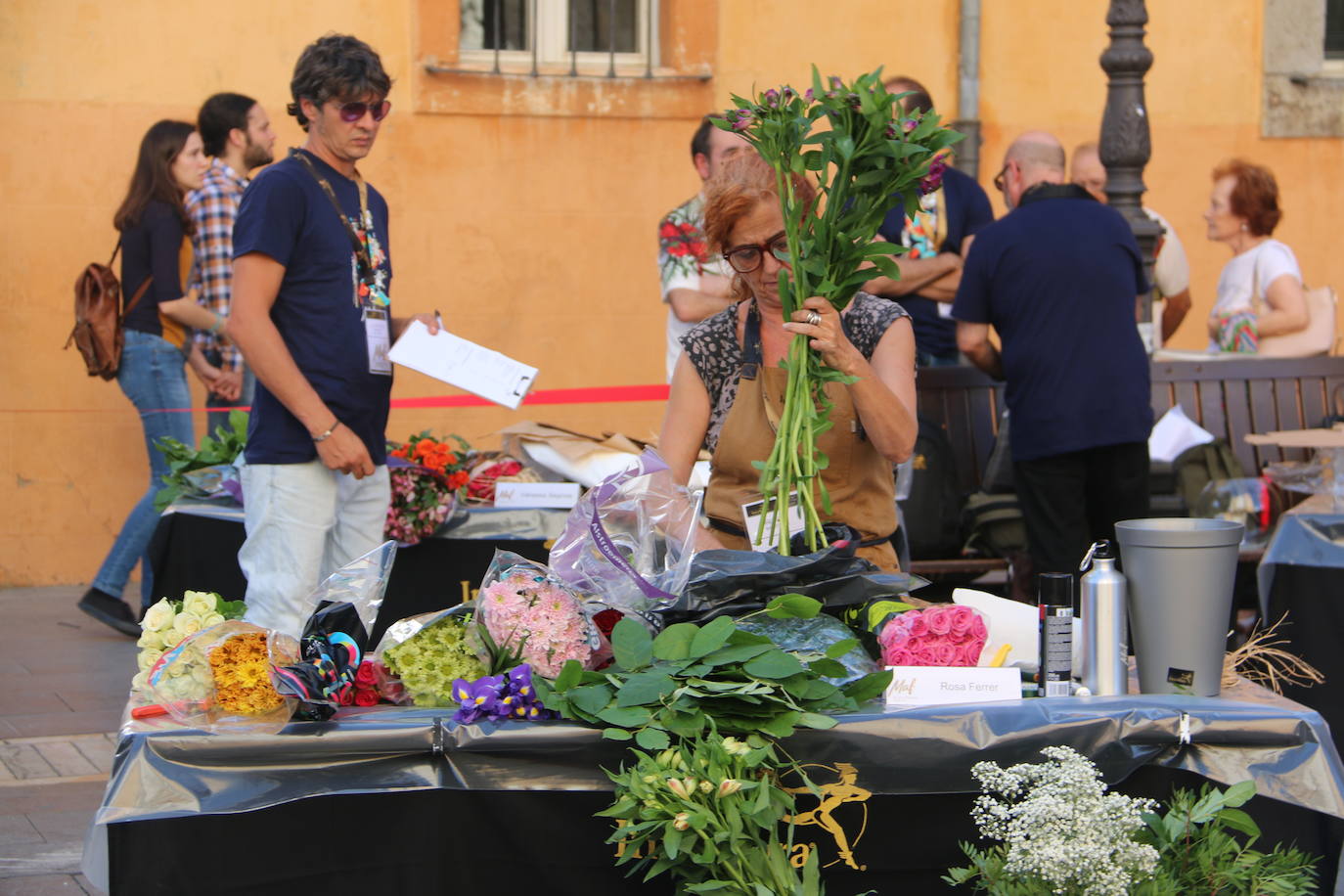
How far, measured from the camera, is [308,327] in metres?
4.12

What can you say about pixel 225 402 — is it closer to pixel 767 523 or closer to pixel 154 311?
pixel 154 311

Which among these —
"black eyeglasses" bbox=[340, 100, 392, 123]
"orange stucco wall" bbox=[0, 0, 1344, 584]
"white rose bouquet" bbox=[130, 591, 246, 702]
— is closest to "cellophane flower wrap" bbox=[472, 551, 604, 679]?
"white rose bouquet" bbox=[130, 591, 246, 702]

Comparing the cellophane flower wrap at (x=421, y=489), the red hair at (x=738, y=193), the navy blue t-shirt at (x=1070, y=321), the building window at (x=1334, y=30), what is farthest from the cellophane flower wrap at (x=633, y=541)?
the building window at (x=1334, y=30)

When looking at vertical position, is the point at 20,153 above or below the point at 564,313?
above

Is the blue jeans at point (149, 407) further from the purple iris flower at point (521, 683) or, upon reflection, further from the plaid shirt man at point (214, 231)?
the purple iris flower at point (521, 683)

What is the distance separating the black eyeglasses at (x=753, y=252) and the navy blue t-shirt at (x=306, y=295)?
128 cm

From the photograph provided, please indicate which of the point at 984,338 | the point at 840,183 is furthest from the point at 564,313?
the point at 840,183

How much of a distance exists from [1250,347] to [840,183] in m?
4.62

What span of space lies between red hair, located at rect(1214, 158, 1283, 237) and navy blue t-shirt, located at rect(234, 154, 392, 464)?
424 centimetres

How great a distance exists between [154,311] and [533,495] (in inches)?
86.0

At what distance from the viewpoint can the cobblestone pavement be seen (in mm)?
4027

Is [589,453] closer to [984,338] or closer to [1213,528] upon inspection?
[984,338]

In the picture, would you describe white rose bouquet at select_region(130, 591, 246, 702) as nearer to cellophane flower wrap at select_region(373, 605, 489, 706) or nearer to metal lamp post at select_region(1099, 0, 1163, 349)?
cellophane flower wrap at select_region(373, 605, 489, 706)

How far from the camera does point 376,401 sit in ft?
14.0
